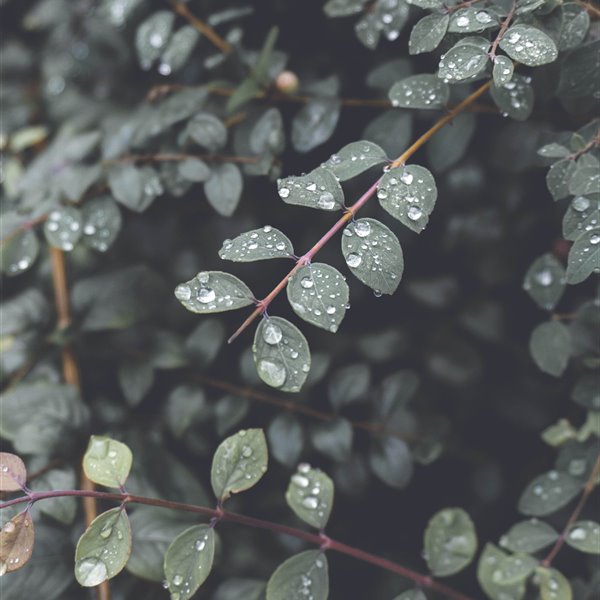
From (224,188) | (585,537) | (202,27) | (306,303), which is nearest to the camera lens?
(306,303)

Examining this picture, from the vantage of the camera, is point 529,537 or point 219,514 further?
point 529,537

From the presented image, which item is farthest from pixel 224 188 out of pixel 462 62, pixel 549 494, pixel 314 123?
pixel 549 494

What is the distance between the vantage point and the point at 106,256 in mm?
1372

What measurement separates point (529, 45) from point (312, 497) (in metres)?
0.59

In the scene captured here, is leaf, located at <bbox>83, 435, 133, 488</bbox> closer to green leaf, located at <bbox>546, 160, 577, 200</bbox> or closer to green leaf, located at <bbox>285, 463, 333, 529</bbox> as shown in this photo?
green leaf, located at <bbox>285, 463, 333, 529</bbox>

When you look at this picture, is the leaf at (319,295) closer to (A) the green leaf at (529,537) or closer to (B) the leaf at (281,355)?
(B) the leaf at (281,355)

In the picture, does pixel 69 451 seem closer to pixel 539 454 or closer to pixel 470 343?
pixel 470 343

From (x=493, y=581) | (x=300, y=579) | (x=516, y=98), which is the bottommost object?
(x=493, y=581)

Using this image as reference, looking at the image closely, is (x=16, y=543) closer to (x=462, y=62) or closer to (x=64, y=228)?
(x=64, y=228)

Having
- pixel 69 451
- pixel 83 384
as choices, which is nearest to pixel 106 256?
pixel 83 384

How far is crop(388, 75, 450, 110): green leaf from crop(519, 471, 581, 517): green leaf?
0.54 metres

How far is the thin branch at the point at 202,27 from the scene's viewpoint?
1.22m

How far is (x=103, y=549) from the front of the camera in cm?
76

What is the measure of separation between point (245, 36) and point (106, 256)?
19.0 inches
